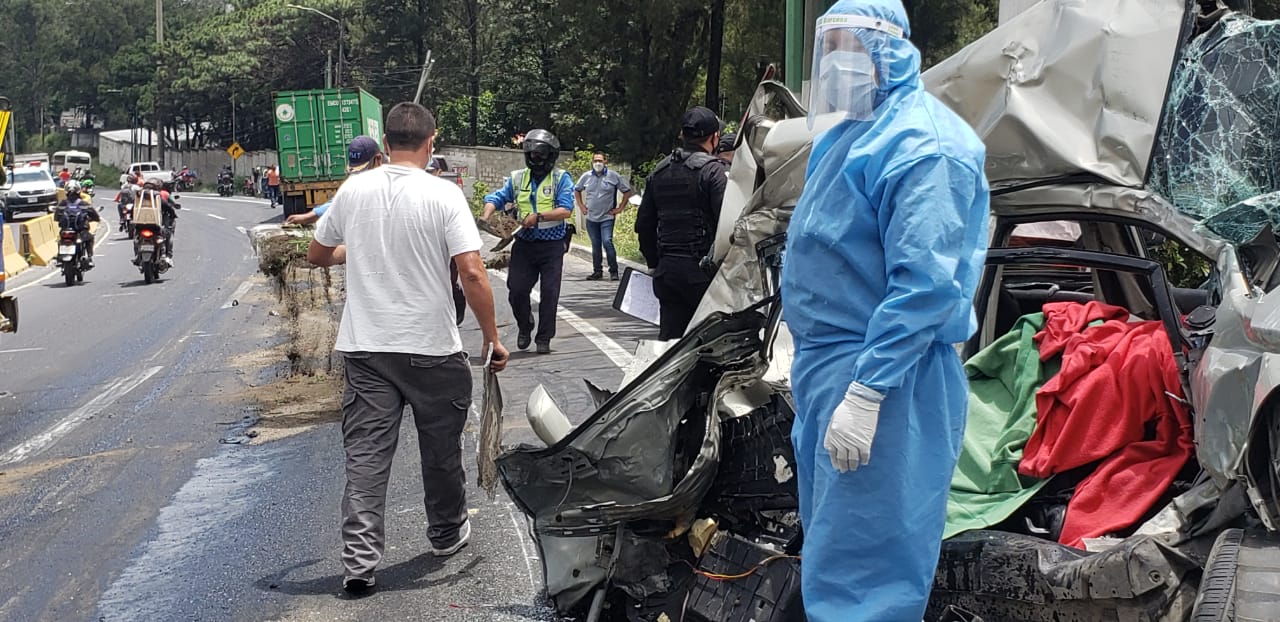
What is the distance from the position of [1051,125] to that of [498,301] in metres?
11.9

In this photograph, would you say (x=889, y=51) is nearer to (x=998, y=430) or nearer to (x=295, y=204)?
(x=998, y=430)

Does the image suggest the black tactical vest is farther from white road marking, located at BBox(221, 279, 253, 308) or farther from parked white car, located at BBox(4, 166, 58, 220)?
parked white car, located at BBox(4, 166, 58, 220)

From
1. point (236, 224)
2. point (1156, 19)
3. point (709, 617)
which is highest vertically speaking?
point (1156, 19)

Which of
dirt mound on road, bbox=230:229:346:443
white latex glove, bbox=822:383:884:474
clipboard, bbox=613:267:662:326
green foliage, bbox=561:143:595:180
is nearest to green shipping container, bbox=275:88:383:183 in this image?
green foliage, bbox=561:143:595:180

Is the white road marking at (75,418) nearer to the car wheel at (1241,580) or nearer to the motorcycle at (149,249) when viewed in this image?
the car wheel at (1241,580)

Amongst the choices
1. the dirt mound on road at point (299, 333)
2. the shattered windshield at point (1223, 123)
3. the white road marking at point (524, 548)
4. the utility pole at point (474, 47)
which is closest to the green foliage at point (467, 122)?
the utility pole at point (474, 47)

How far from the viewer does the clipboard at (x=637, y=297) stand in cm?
672

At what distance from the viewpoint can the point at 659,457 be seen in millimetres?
4234

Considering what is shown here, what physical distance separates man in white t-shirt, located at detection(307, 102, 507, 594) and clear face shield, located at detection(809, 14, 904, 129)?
7.39ft

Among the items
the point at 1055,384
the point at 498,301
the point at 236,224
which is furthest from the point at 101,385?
the point at 236,224

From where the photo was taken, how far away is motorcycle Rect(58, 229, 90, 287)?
21.0 metres

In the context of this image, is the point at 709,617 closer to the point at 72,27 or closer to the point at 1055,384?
the point at 1055,384

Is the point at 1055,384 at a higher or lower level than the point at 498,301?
higher

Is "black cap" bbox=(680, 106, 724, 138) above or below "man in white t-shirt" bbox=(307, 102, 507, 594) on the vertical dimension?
above
